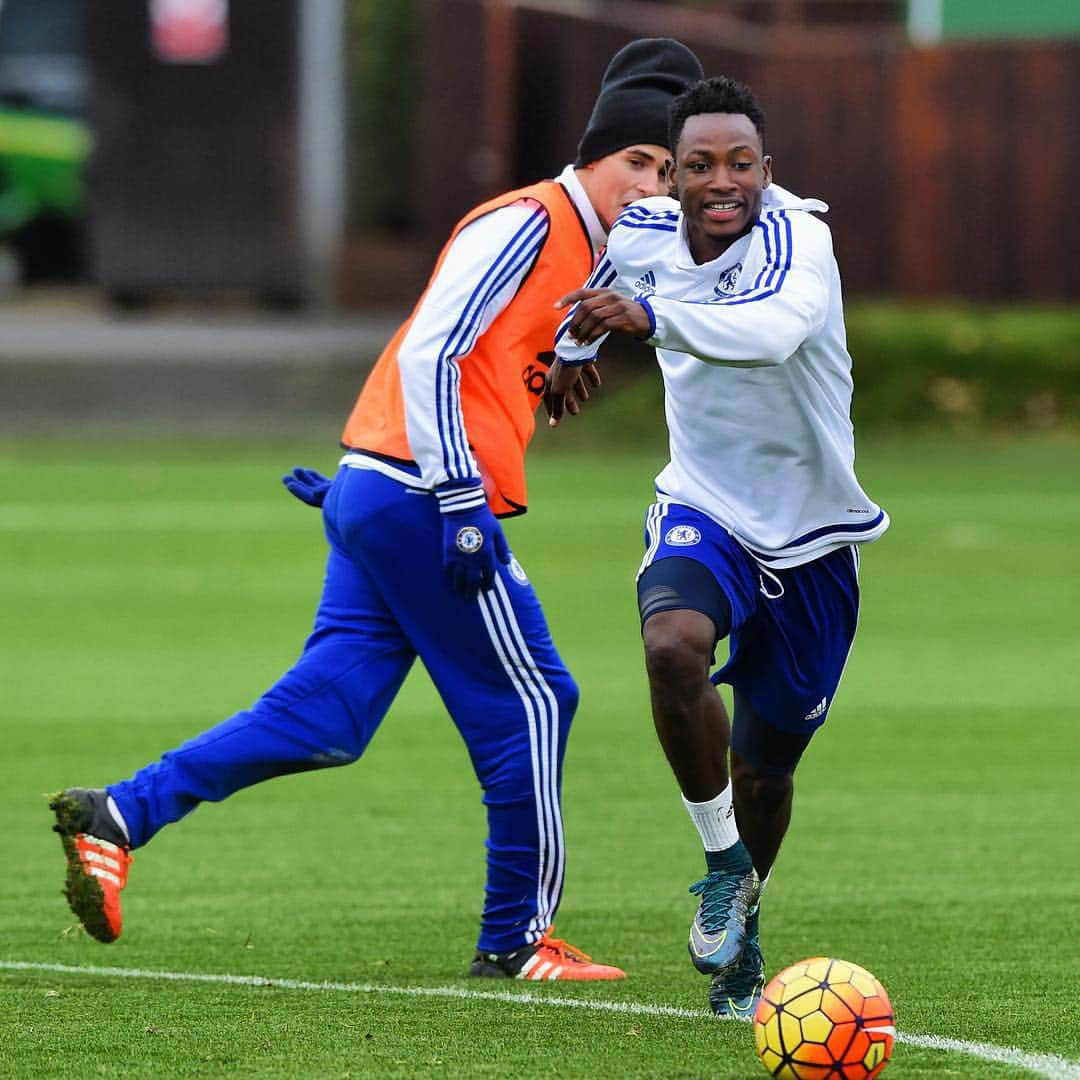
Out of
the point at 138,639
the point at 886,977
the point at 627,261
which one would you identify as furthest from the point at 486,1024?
the point at 138,639

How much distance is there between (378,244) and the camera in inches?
1196

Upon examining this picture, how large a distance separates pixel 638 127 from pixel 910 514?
1357 cm

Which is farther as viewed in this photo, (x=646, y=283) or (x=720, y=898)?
(x=646, y=283)

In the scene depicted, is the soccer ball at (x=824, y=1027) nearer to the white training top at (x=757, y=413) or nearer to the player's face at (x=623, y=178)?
the white training top at (x=757, y=413)

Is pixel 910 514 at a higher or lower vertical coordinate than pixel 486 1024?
lower

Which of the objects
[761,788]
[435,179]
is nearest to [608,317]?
[761,788]

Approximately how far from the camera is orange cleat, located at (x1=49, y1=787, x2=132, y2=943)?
605cm

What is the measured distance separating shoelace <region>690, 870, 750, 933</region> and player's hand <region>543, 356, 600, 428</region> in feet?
4.48

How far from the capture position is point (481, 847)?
28.0 ft

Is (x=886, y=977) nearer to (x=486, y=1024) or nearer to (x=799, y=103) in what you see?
(x=486, y=1024)

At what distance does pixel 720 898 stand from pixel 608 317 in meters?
1.46

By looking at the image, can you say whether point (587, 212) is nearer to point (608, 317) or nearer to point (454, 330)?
point (454, 330)

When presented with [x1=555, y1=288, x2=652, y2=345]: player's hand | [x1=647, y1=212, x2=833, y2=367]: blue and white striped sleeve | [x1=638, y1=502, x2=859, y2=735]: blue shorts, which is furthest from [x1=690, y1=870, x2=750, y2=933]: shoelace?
[x1=555, y1=288, x2=652, y2=345]: player's hand

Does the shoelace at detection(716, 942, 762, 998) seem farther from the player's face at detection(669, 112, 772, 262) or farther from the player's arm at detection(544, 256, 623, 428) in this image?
the player's face at detection(669, 112, 772, 262)
